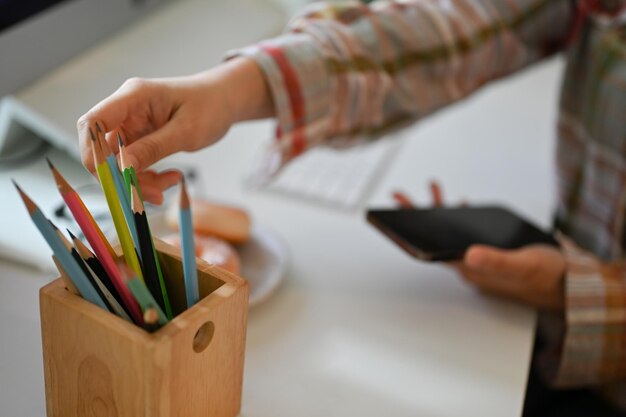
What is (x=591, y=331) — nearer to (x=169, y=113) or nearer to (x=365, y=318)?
(x=365, y=318)

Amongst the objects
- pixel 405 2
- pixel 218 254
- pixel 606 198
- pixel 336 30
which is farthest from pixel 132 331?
pixel 606 198

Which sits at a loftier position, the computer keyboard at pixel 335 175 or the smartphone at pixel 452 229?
the smartphone at pixel 452 229

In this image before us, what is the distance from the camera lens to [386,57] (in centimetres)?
72

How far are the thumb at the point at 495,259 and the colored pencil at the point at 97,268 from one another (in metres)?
0.35

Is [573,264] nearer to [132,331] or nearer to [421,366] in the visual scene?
[421,366]

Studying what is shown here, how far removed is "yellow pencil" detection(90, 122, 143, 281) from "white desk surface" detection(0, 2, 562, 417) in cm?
11

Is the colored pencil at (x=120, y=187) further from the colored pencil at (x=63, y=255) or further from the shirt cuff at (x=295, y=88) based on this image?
the shirt cuff at (x=295, y=88)

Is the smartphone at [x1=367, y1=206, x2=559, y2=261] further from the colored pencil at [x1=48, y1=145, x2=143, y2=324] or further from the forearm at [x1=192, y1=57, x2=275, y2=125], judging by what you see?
the colored pencil at [x1=48, y1=145, x2=143, y2=324]

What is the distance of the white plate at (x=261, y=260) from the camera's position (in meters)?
0.64

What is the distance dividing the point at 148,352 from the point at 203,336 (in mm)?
46

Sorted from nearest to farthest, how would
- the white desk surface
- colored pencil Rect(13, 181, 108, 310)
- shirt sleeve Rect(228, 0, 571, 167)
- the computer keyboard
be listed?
colored pencil Rect(13, 181, 108, 310), the white desk surface, shirt sleeve Rect(228, 0, 571, 167), the computer keyboard

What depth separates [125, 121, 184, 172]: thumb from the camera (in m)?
0.42

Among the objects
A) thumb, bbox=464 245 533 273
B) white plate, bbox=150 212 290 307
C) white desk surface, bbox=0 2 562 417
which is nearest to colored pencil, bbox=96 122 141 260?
white desk surface, bbox=0 2 562 417

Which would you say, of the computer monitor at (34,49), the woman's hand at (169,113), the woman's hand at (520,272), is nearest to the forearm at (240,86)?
the woman's hand at (169,113)
